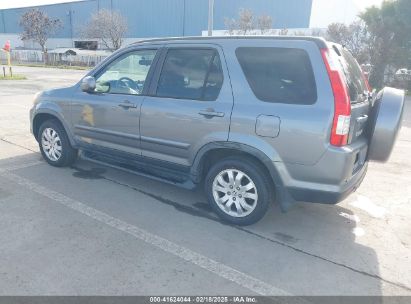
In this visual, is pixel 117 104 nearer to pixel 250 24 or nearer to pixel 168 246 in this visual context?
pixel 168 246

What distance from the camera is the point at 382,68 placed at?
20.7 meters

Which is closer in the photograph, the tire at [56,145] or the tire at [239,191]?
the tire at [239,191]

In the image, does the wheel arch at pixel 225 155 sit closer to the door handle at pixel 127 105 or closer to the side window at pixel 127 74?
the door handle at pixel 127 105

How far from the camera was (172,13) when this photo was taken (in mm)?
47688

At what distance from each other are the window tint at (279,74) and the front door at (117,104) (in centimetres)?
128

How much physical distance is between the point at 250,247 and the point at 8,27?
84.2 meters

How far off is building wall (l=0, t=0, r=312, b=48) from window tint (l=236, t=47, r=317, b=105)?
3861 cm

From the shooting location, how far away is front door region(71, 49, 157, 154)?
4.14 metres

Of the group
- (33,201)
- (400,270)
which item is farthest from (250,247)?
(33,201)

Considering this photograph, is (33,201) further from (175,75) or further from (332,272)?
(332,272)

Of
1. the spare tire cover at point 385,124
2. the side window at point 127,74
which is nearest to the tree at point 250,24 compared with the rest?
the side window at point 127,74

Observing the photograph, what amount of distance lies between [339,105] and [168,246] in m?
1.99

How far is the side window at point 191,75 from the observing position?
3.57 metres

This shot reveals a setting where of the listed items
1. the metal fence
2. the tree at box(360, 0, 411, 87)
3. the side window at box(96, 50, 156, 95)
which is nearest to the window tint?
the side window at box(96, 50, 156, 95)
